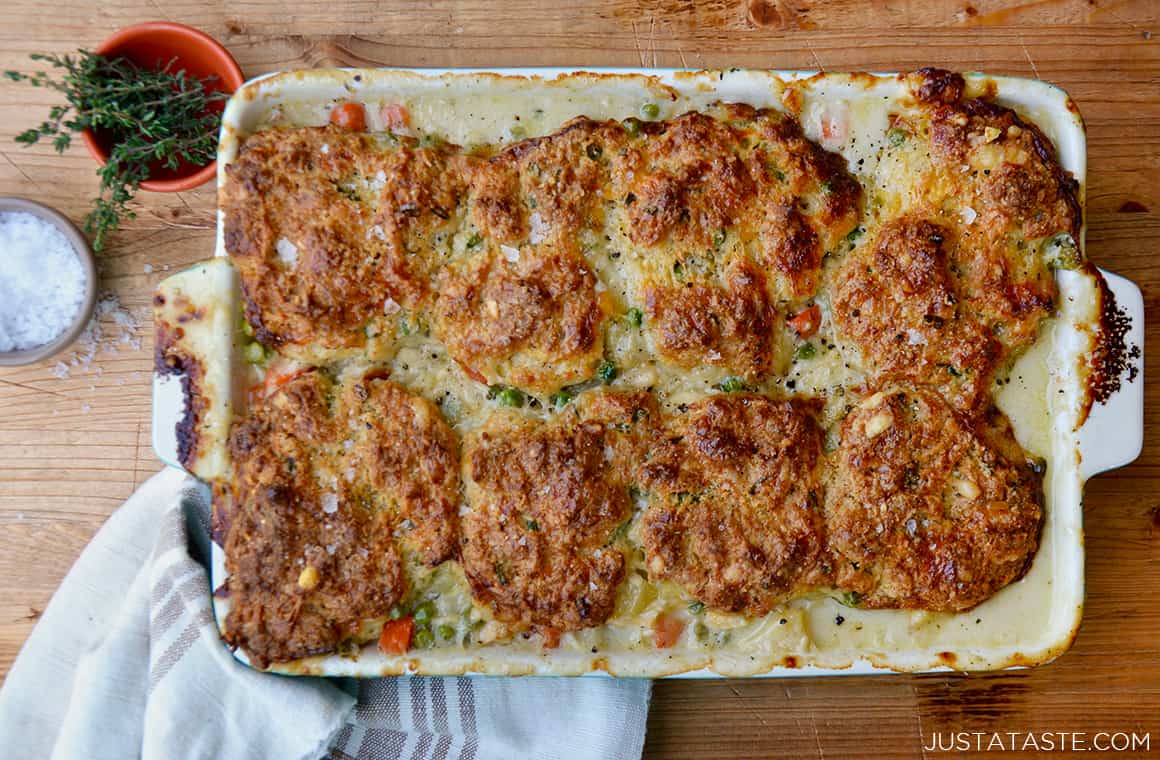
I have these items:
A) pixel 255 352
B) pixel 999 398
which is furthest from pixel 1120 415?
pixel 255 352

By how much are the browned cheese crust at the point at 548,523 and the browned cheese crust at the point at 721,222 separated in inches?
14.7

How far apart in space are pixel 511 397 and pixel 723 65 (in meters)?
1.48

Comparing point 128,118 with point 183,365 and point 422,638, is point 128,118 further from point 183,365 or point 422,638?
point 422,638

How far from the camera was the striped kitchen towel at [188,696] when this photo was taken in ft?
9.22

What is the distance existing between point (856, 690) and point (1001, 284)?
1548 mm

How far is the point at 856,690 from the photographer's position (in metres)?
3.21

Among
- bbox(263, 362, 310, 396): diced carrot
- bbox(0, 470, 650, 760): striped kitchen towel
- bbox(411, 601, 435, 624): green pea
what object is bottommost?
bbox(0, 470, 650, 760): striped kitchen towel

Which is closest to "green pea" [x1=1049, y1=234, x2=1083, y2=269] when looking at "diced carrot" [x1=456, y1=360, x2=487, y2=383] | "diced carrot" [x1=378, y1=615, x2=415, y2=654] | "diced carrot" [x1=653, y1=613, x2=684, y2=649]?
"diced carrot" [x1=653, y1=613, x2=684, y2=649]

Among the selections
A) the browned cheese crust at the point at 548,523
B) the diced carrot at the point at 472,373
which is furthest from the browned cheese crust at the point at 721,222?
the diced carrot at the point at 472,373

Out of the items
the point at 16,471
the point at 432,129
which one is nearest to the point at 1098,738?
the point at 432,129

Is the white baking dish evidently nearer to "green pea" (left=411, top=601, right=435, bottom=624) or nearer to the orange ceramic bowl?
"green pea" (left=411, top=601, right=435, bottom=624)

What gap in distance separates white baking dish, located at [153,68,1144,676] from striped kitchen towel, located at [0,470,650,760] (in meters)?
0.31

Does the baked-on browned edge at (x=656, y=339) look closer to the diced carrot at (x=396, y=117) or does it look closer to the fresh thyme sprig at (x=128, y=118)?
the diced carrot at (x=396, y=117)

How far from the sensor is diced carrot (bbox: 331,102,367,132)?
8.98 feet
